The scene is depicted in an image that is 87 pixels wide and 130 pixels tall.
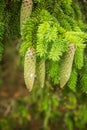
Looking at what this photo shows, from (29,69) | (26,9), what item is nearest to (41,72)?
(29,69)

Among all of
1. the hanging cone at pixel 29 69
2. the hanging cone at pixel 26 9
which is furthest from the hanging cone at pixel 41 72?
the hanging cone at pixel 26 9

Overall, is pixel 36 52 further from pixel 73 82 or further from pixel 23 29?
pixel 73 82

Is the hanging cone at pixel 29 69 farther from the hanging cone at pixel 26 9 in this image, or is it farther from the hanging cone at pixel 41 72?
the hanging cone at pixel 26 9

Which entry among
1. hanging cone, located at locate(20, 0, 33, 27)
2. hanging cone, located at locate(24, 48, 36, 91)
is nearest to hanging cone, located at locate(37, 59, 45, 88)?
hanging cone, located at locate(24, 48, 36, 91)

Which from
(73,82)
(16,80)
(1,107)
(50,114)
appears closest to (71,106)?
(50,114)

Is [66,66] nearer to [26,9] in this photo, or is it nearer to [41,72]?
[41,72]
